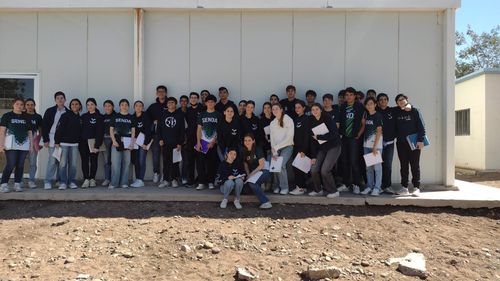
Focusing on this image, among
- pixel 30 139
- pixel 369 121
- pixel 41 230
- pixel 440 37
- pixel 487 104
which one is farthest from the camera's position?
pixel 487 104

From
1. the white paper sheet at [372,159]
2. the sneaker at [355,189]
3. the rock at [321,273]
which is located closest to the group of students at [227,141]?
the sneaker at [355,189]

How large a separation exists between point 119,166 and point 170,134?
1.12 m

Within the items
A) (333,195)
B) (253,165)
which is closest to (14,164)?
(253,165)

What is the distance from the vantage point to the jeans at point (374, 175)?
6863 mm

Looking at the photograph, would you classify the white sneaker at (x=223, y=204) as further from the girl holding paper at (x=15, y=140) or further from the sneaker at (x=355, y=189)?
the girl holding paper at (x=15, y=140)

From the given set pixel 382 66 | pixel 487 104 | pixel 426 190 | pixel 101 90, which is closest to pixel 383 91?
pixel 382 66

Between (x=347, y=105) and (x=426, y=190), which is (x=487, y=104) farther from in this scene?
(x=347, y=105)

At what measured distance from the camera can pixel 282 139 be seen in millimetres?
6918

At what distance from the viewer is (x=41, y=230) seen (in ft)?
18.4

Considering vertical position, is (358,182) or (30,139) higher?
(30,139)

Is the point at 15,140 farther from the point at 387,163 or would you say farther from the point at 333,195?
the point at 387,163

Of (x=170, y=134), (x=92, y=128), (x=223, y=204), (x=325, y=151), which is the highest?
(x=92, y=128)

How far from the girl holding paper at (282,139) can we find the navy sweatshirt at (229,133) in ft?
1.97

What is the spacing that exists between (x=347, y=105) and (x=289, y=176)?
1630 mm
